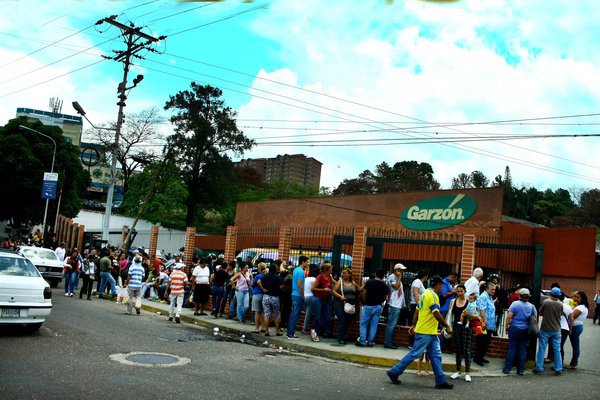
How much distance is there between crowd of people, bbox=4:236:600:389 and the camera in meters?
10.2

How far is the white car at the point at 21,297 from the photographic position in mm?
10086

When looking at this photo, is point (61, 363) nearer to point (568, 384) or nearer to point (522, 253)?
point (568, 384)

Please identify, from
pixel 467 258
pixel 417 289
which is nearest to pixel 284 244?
pixel 467 258

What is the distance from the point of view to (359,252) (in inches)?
573

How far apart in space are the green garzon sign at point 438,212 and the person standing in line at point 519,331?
21.6m

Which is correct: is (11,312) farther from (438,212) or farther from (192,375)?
(438,212)

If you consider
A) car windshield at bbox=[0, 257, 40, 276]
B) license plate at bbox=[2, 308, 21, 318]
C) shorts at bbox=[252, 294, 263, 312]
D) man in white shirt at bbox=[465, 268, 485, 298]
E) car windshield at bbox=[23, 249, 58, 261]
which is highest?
man in white shirt at bbox=[465, 268, 485, 298]

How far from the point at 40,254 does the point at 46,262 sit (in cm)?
67

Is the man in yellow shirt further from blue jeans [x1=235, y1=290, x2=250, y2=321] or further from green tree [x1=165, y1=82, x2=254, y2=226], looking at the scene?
green tree [x1=165, y1=82, x2=254, y2=226]

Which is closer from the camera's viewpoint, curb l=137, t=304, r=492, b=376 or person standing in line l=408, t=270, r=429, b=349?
curb l=137, t=304, r=492, b=376

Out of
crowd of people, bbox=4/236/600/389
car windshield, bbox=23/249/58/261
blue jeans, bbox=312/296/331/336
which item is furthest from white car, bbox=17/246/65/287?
blue jeans, bbox=312/296/331/336

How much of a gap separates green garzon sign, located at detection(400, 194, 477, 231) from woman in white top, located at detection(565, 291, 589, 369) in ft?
65.4

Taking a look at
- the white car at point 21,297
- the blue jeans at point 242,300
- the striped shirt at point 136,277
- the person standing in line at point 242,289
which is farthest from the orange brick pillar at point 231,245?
the white car at point 21,297

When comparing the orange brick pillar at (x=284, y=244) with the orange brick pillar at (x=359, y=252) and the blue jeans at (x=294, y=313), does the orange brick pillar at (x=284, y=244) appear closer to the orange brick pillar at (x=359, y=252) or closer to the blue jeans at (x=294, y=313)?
the orange brick pillar at (x=359, y=252)
